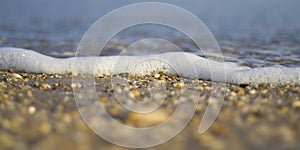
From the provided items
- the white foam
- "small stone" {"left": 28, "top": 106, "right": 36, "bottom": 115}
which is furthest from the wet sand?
the white foam

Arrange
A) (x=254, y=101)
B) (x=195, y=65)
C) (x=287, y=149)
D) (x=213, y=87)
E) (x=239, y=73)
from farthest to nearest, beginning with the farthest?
(x=195, y=65) → (x=239, y=73) → (x=213, y=87) → (x=254, y=101) → (x=287, y=149)

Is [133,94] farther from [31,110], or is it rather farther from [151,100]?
[31,110]

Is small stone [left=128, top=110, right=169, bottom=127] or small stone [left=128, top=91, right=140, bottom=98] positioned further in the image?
small stone [left=128, top=91, right=140, bottom=98]

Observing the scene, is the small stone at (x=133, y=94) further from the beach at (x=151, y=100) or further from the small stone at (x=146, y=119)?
the small stone at (x=146, y=119)

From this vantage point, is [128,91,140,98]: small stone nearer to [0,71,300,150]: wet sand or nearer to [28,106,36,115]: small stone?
[0,71,300,150]: wet sand

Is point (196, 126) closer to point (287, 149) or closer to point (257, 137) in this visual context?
point (257, 137)

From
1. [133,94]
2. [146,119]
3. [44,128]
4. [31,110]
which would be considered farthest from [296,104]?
[31,110]

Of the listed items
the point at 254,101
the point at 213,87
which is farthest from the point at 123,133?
the point at 213,87
